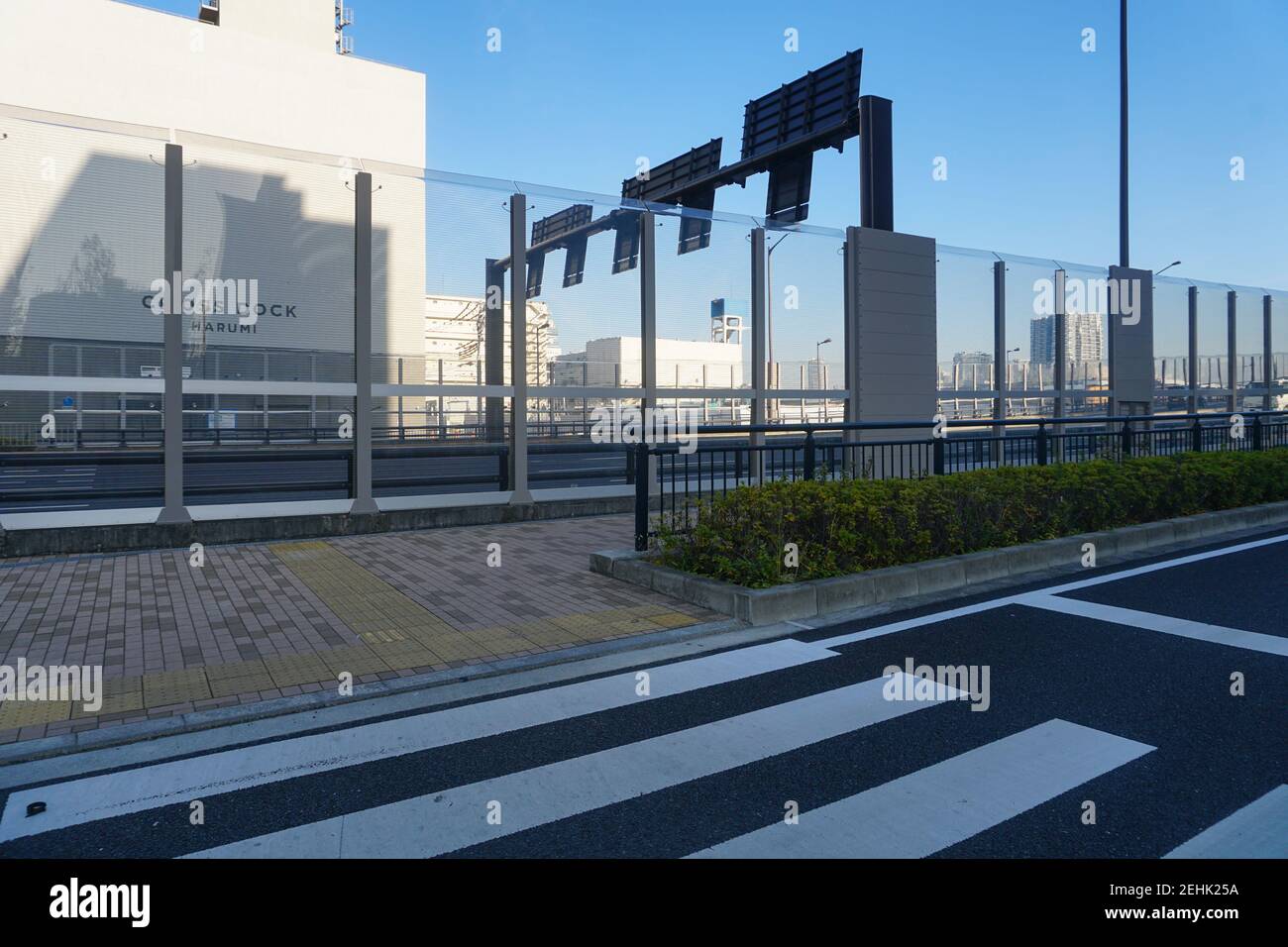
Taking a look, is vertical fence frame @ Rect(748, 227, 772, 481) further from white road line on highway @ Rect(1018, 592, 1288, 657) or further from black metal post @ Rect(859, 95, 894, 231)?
white road line on highway @ Rect(1018, 592, 1288, 657)

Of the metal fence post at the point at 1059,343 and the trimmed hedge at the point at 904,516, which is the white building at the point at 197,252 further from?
the metal fence post at the point at 1059,343

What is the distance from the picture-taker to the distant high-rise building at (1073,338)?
55.0 ft

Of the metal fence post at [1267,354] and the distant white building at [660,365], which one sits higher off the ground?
the metal fence post at [1267,354]

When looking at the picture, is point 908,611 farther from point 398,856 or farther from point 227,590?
point 227,590

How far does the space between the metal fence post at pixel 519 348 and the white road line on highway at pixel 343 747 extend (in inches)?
257

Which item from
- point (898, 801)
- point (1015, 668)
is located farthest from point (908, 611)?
point (898, 801)

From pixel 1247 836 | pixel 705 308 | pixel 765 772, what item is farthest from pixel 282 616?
pixel 705 308

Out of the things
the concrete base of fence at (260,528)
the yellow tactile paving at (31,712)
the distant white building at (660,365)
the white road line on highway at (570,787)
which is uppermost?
the distant white building at (660,365)

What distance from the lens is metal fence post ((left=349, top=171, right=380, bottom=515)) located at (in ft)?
34.7

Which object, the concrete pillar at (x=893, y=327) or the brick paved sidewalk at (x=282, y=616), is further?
the concrete pillar at (x=893, y=327)

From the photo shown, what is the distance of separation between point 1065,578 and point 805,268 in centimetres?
726

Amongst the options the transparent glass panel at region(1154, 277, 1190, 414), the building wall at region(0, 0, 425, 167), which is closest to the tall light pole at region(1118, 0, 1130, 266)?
the transparent glass panel at region(1154, 277, 1190, 414)

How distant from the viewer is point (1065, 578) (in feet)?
26.7

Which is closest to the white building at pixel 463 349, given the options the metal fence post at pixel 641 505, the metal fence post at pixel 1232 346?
the metal fence post at pixel 641 505
